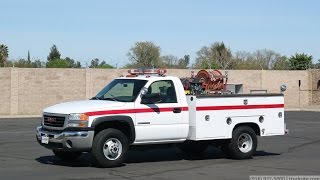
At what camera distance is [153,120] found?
12.7 metres

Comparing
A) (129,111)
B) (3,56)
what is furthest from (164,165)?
(3,56)

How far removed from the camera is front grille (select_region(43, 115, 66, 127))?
1208 centimetres

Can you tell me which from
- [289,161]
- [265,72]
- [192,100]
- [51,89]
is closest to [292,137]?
[289,161]

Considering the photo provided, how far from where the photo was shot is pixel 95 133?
12188 millimetres

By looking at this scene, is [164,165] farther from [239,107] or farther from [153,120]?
[239,107]

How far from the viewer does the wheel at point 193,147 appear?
47.4 feet

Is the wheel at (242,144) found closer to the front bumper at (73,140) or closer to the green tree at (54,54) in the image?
the front bumper at (73,140)

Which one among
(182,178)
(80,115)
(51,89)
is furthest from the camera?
(51,89)

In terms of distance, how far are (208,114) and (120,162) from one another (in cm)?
253

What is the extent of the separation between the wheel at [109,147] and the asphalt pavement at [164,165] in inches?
8.1

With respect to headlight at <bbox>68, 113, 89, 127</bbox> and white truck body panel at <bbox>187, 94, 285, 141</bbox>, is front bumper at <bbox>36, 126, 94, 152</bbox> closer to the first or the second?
headlight at <bbox>68, 113, 89, 127</bbox>

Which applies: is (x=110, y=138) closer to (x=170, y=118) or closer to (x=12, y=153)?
(x=170, y=118)

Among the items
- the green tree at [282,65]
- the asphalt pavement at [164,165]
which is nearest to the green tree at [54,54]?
the green tree at [282,65]

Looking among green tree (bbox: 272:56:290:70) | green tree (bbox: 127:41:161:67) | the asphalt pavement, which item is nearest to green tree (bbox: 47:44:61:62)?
green tree (bbox: 127:41:161:67)
